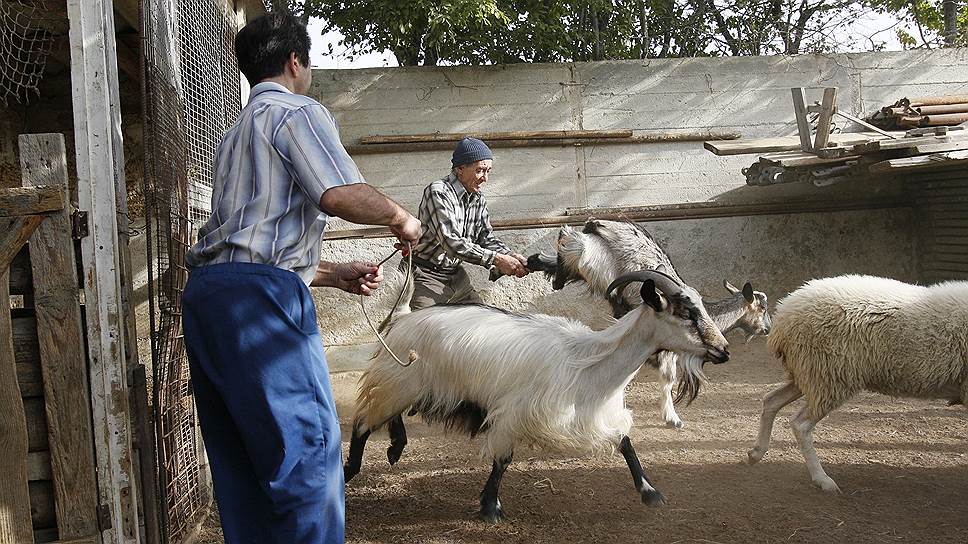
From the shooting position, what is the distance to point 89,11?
10.1ft

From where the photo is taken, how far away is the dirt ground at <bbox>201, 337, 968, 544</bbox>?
426 cm

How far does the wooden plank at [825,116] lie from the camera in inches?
277

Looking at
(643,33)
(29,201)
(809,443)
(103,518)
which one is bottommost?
(809,443)

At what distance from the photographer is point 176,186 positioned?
3.87 metres

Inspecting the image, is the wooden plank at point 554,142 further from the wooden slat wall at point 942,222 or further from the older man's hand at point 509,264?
the older man's hand at point 509,264

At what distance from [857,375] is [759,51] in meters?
8.73

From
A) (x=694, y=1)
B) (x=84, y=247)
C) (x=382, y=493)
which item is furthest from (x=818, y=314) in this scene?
(x=694, y=1)

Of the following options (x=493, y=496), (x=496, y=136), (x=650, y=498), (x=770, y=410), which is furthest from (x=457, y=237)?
(x=496, y=136)

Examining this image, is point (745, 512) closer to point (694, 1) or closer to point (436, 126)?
point (436, 126)

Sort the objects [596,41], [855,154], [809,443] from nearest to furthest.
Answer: [809,443] < [855,154] < [596,41]

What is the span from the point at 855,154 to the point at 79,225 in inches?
265

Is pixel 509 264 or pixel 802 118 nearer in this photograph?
pixel 509 264

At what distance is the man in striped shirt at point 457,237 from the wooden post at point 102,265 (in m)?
2.41

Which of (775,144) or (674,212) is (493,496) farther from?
(674,212)
